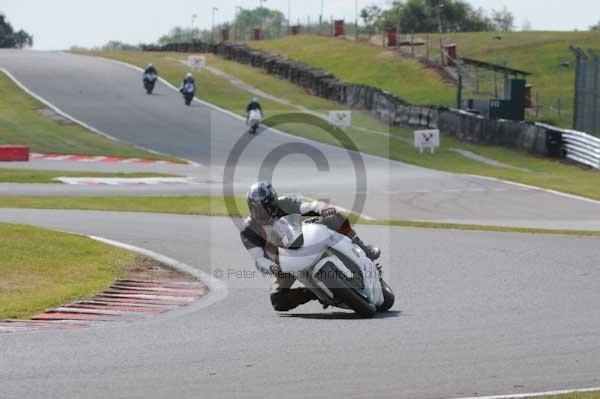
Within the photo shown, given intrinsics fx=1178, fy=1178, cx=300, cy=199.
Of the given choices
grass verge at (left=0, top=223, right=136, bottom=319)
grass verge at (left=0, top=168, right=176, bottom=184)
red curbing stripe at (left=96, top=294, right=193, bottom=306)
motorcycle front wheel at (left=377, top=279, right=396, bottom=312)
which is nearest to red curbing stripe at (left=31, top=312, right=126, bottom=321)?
grass verge at (left=0, top=223, right=136, bottom=319)

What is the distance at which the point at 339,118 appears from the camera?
44531 mm

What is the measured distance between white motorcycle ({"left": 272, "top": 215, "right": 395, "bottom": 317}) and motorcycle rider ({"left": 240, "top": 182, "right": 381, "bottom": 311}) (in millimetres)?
121

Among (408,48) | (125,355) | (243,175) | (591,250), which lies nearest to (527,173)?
(243,175)

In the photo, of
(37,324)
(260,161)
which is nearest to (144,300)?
(37,324)

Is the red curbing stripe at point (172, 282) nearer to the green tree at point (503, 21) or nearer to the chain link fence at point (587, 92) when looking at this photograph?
the chain link fence at point (587, 92)

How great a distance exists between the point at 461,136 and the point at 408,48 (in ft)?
86.5

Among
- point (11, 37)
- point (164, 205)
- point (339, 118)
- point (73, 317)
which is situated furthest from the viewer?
point (11, 37)

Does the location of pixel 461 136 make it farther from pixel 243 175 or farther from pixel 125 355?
pixel 125 355

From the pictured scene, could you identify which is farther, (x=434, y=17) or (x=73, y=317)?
(x=434, y=17)

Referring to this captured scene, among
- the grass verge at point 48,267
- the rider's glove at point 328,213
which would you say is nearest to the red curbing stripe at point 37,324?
the grass verge at point 48,267

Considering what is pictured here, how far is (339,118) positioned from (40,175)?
51.9ft

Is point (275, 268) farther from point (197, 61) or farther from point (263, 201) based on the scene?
point (197, 61)

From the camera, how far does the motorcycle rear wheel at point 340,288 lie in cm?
1056

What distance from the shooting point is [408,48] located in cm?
6919
